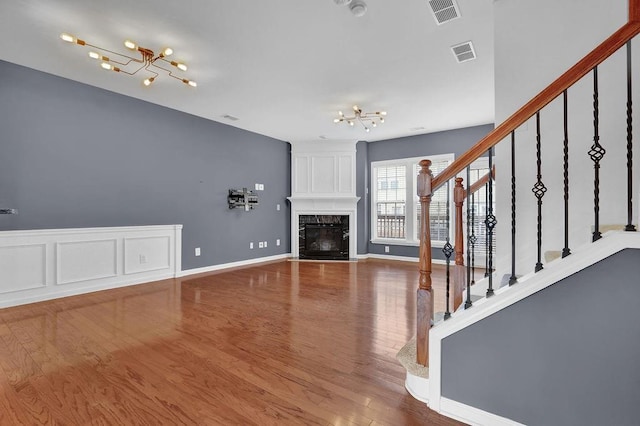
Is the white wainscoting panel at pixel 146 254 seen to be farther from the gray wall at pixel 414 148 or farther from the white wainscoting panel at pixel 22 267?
the gray wall at pixel 414 148

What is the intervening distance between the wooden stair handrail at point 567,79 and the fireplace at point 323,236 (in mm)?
5594

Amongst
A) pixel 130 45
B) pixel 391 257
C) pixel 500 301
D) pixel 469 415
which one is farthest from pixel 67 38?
pixel 391 257

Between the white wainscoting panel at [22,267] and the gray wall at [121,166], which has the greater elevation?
the gray wall at [121,166]

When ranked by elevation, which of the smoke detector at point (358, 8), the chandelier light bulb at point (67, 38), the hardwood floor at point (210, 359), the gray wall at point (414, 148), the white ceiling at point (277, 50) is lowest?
the hardwood floor at point (210, 359)

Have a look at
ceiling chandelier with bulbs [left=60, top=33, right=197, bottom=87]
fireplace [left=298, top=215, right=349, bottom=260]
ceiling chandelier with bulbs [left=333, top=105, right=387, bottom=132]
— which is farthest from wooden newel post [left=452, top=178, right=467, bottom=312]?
fireplace [left=298, top=215, right=349, bottom=260]

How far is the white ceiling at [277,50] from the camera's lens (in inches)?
104

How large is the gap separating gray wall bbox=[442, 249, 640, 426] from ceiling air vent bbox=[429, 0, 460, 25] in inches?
94.1

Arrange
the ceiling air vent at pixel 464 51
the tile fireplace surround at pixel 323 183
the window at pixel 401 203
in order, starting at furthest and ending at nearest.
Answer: the tile fireplace surround at pixel 323 183 → the window at pixel 401 203 → the ceiling air vent at pixel 464 51

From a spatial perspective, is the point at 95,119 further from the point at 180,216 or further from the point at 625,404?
the point at 625,404

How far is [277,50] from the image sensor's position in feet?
10.8

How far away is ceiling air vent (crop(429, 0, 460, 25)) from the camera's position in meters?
2.51

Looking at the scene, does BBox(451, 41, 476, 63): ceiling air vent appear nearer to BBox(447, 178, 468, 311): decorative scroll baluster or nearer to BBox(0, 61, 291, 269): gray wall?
BBox(447, 178, 468, 311): decorative scroll baluster

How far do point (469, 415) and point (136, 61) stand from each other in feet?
15.0

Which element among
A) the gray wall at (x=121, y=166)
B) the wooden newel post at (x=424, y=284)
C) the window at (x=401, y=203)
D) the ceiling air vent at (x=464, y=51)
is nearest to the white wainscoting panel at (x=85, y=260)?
the gray wall at (x=121, y=166)
